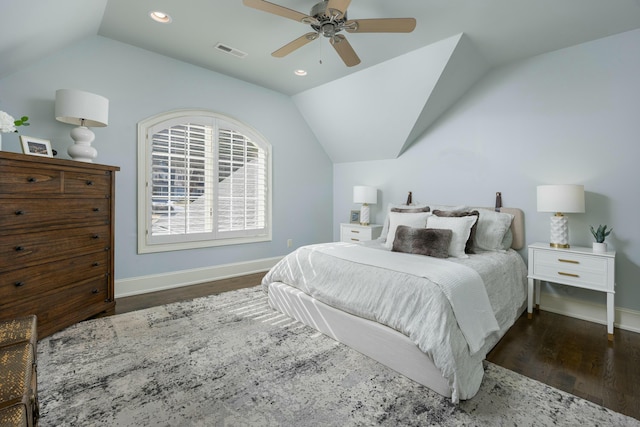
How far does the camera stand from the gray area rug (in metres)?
1.55

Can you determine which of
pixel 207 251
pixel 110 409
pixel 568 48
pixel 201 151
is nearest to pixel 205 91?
pixel 201 151

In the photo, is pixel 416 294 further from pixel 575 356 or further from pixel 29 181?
pixel 29 181

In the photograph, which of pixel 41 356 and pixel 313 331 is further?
pixel 313 331

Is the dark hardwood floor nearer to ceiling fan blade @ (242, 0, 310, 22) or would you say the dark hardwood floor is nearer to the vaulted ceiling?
the vaulted ceiling

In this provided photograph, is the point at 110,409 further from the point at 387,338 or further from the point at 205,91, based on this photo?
the point at 205,91

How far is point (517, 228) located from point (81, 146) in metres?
4.51

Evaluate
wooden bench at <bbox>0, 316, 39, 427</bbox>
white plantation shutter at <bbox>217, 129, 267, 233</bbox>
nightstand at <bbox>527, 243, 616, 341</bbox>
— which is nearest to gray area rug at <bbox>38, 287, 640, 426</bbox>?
wooden bench at <bbox>0, 316, 39, 427</bbox>

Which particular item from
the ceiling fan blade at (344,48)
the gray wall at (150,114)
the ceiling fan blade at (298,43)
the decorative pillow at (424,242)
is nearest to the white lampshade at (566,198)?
the decorative pillow at (424,242)

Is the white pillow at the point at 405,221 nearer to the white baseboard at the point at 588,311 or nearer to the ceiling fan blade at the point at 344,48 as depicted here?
the white baseboard at the point at 588,311

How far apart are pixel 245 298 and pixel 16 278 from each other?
1873mm

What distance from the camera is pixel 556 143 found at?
10.2 ft

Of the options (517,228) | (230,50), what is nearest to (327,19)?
(230,50)

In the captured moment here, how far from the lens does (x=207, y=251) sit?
4039 mm

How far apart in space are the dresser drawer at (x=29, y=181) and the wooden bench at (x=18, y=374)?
146 centimetres
